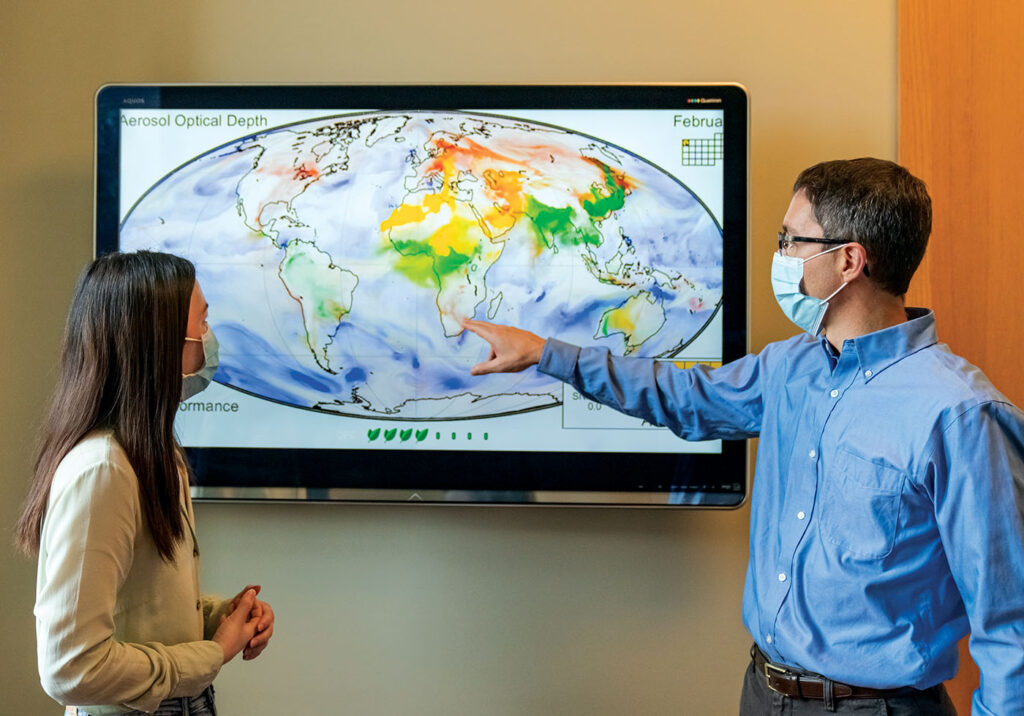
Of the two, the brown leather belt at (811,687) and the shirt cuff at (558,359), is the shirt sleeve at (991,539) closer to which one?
the brown leather belt at (811,687)

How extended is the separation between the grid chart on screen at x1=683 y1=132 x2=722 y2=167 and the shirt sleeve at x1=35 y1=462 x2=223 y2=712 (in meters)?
1.50

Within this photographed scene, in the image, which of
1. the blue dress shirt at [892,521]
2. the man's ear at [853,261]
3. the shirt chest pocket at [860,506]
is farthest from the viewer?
the man's ear at [853,261]

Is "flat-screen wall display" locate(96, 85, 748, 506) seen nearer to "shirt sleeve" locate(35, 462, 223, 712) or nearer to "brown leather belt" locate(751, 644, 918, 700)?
"brown leather belt" locate(751, 644, 918, 700)

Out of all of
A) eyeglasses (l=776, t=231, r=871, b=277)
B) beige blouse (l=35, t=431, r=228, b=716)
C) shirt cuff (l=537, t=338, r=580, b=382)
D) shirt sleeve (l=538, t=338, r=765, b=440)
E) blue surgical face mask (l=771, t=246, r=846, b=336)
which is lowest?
beige blouse (l=35, t=431, r=228, b=716)

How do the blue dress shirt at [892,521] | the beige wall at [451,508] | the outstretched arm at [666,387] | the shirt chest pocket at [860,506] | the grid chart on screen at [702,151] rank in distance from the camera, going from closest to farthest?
the blue dress shirt at [892,521] → the shirt chest pocket at [860,506] → the outstretched arm at [666,387] → the grid chart on screen at [702,151] → the beige wall at [451,508]

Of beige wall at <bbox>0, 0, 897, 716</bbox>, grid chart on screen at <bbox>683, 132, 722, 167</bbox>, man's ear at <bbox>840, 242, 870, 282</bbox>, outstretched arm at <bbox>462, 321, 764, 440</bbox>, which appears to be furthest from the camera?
beige wall at <bbox>0, 0, 897, 716</bbox>

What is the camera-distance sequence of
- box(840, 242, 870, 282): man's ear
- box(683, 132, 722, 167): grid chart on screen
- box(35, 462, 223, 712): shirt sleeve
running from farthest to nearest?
box(683, 132, 722, 167): grid chart on screen, box(840, 242, 870, 282): man's ear, box(35, 462, 223, 712): shirt sleeve

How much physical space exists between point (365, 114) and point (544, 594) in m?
1.35

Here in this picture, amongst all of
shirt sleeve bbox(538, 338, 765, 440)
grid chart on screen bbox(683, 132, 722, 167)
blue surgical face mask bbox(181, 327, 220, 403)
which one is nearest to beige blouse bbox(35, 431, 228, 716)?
blue surgical face mask bbox(181, 327, 220, 403)

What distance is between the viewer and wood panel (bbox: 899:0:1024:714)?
2.19m

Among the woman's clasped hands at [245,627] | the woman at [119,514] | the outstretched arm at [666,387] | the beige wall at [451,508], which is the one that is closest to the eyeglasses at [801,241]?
the outstretched arm at [666,387]

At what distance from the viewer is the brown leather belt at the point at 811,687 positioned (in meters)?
1.44

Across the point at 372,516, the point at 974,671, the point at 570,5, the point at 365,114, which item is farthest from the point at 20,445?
the point at 974,671

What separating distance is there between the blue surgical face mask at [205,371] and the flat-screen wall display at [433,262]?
0.15 meters
